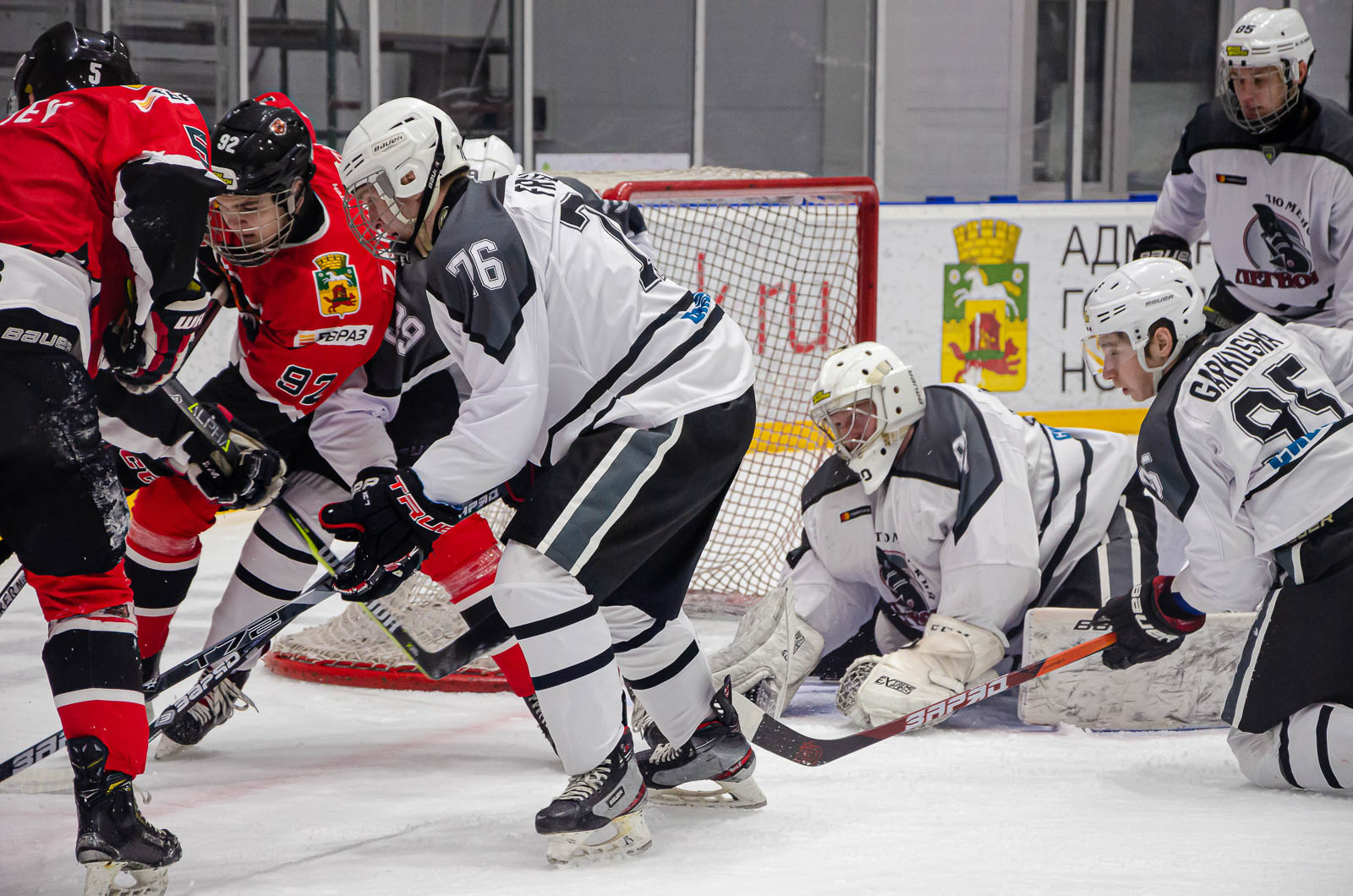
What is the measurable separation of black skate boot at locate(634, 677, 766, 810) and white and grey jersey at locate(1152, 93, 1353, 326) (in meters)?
1.89

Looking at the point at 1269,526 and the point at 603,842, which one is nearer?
the point at 603,842

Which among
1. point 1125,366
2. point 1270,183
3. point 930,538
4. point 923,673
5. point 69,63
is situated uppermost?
point 69,63

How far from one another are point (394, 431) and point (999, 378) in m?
3.70

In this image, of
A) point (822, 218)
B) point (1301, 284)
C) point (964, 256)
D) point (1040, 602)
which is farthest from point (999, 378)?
point (1040, 602)

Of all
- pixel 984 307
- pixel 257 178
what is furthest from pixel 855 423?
pixel 984 307

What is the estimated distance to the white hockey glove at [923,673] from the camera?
2.92 m

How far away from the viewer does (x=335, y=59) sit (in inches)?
277

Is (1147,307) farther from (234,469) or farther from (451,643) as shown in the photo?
(234,469)

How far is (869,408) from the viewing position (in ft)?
10.1

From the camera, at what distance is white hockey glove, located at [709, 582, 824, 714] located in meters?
3.01

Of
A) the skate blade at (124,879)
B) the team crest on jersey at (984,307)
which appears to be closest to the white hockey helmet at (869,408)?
the skate blade at (124,879)

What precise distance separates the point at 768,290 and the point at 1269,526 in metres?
2.43

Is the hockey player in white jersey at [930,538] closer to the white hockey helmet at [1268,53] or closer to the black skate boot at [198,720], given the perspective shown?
the white hockey helmet at [1268,53]

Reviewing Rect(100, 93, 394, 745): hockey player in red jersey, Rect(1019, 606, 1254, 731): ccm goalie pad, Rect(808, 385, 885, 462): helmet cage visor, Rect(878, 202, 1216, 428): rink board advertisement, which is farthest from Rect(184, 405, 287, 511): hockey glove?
Rect(878, 202, 1216, 428): rink board advertisement
